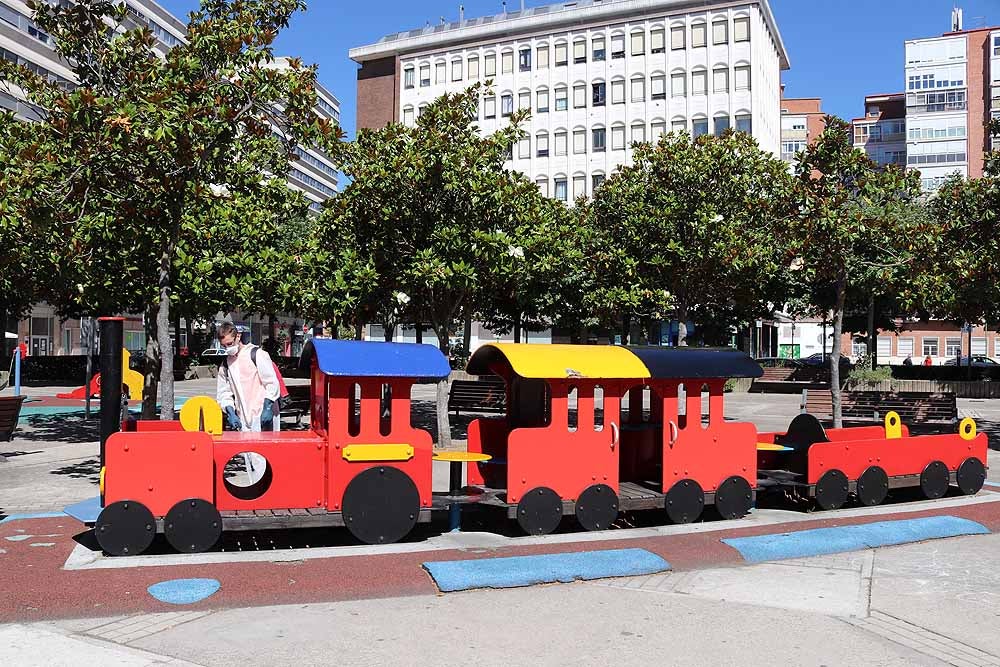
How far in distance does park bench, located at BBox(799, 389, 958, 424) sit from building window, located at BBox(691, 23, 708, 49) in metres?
49.8

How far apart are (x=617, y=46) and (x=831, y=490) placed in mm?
65375

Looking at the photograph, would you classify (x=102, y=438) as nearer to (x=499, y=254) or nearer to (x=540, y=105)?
(x=499, y=254)

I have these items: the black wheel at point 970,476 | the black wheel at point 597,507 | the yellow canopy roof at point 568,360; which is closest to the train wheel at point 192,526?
the yellow canopy roof at point 568,360

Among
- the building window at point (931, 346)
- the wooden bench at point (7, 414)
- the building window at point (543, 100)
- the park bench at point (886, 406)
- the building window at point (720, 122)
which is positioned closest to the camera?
the wooden bench at point (7, 414)

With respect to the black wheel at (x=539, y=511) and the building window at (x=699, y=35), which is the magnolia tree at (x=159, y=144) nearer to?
the black wheel at (x=539, y=511)

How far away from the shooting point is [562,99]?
7275 cm

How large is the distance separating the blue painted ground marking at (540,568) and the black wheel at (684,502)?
1.41 m

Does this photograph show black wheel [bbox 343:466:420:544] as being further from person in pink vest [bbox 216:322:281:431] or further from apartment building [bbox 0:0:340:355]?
apartment building [bbox 0:0:340:355]

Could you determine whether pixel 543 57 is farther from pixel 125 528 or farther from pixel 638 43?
pixel 125 528

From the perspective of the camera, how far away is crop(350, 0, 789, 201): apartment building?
6700cm

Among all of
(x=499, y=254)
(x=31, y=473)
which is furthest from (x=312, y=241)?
(x=31, y=473)

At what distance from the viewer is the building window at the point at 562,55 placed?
72.8 meters

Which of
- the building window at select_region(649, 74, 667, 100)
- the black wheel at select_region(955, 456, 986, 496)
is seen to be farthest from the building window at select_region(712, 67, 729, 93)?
the black wheel at select_region(955, 456, 986, 496)

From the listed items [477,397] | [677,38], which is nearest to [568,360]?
[477,397]
